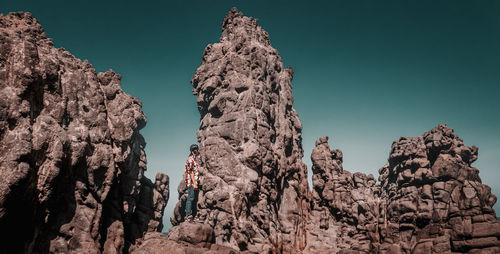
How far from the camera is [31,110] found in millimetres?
24828

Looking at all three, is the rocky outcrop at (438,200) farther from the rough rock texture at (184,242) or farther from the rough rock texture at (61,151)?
the rough rock texture at (61,151)

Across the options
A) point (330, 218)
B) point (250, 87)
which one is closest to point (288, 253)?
point (330, 218)

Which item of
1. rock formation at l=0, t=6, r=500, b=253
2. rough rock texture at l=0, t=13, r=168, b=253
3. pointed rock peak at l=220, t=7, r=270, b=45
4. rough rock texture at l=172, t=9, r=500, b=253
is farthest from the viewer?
pointed rock peak at l=220, t=7, r=270, b=45

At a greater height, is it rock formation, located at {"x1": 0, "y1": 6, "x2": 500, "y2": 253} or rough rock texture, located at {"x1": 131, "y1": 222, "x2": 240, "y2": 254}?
rock formation, located at {"x1": 0, "y1": 6, "x2": 500, "y2": 253}

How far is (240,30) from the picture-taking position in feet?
159

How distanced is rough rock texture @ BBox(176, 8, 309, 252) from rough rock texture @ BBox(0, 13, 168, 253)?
9664 mm

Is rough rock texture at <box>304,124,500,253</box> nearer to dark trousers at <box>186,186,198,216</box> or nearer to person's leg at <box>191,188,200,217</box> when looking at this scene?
person's leg at <box>191,188,200,217</box>

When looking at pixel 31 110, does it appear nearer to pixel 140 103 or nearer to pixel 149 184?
pixel 140 103

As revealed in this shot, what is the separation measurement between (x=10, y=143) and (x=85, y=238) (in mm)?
9719

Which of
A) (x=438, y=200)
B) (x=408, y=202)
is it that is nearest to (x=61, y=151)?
(x=408, y=202)

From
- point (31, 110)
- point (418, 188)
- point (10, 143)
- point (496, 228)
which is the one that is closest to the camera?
point (10, 143)

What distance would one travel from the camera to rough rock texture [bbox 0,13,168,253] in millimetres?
22872

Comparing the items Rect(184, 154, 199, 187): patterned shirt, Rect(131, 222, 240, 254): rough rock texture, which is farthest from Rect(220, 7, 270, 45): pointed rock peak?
Rect(131, 222, 240, 254): rough rock texture

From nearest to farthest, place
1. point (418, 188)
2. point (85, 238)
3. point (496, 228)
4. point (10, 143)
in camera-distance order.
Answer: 1. point (10, 143)
2. point (85, 238)
3. point (496, 228)
4. point (418, 188)
